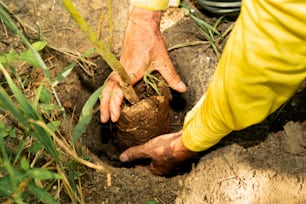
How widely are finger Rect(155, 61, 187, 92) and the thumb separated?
0.23m

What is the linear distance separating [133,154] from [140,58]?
33cm

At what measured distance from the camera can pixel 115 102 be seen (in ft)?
5.07

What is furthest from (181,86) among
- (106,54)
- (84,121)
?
(84,121)

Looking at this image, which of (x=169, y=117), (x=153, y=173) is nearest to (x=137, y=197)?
(x=153, y=173)

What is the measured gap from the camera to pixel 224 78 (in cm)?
110

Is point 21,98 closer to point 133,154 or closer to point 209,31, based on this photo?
point 133,154

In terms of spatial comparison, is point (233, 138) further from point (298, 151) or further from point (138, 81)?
point (138, 81)

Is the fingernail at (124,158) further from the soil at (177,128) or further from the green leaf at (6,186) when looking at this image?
the green leaf at (6,186)

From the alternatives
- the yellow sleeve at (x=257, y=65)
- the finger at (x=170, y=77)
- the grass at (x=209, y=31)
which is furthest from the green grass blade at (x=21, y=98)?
the grass at (x=209, y=31)

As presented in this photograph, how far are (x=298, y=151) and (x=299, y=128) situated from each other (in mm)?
83

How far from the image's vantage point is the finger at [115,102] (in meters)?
1.54

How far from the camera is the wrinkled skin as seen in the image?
155cm

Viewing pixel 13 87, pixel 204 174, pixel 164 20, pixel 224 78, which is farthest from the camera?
pixel 164 20

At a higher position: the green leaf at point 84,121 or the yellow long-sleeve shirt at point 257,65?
the green leaf at point 84,121
